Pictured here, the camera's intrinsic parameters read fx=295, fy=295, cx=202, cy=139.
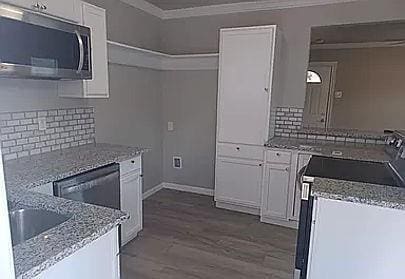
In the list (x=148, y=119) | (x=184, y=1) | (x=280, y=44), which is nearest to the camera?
(x=280, y=44)

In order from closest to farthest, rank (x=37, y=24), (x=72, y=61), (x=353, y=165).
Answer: (x=37, y=24) → (x=72, y=61) → (x=353, y=165)

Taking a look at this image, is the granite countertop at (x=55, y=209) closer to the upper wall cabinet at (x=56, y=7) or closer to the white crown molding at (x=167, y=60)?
the upper wall cabinet at (x=56, y=7)

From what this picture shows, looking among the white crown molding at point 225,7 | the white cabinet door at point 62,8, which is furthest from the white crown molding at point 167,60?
the white cabinet door at point 62,8

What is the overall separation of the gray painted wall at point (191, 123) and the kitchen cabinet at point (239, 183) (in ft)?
1.92

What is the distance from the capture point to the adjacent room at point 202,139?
1504 millimetres

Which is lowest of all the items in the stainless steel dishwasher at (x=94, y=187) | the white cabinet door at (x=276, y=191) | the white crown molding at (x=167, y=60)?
the white cabinet door at (x=276, y=191)

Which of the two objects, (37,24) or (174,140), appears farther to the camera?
(174,140)

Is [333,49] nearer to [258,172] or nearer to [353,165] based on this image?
[258,172]

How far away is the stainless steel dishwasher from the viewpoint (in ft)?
6.56

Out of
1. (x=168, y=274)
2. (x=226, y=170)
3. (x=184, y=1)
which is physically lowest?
(x=168, y=274)

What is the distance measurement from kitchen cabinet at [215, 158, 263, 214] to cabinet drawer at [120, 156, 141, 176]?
116 cm

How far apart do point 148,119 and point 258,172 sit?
5.49 feet

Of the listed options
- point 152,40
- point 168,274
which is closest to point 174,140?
point 152,40

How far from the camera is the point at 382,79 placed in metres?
4.51
